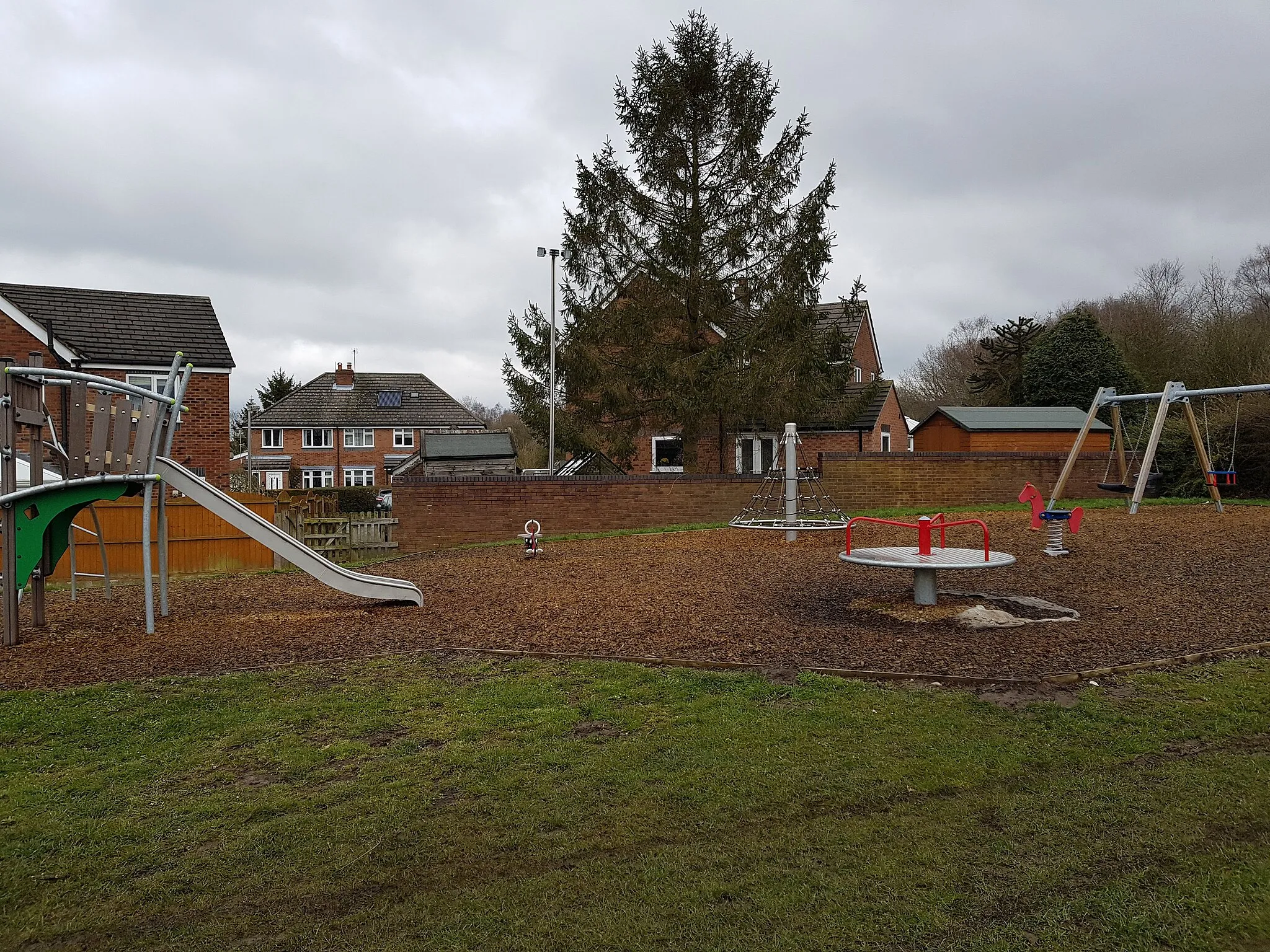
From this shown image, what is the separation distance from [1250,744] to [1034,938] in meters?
2.87

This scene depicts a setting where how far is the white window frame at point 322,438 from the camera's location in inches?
2281

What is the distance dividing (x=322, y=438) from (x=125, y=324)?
3294 centimetres

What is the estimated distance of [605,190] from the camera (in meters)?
24.2

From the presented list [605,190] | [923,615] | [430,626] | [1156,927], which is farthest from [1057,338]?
[1156,927]

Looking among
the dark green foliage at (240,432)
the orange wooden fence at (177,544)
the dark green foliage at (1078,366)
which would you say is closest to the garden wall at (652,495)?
the orange wooden fence at (177,544)

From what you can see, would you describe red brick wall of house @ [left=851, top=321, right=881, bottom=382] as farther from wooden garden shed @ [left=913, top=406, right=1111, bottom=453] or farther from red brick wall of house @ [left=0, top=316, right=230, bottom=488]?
red brick wall of house @ [left=0, top=316, right=230, bottom=488]

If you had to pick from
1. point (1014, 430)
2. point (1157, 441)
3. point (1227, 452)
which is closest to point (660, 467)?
point (1014, 430)

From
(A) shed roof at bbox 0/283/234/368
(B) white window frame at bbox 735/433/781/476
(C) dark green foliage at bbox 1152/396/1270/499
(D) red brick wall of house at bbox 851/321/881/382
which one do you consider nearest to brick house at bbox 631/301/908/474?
(B) white window frame at bbox 735/433/781/476

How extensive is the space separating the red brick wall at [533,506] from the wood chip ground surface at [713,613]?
450 centimetres

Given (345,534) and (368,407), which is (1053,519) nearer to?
(345,534)

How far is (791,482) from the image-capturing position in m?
15.6

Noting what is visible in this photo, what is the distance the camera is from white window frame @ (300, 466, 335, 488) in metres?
57.5

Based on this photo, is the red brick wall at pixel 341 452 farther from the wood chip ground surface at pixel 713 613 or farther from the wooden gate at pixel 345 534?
the wood chip ground surface at pixel 713 613

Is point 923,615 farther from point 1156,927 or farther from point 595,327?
point 595,327
